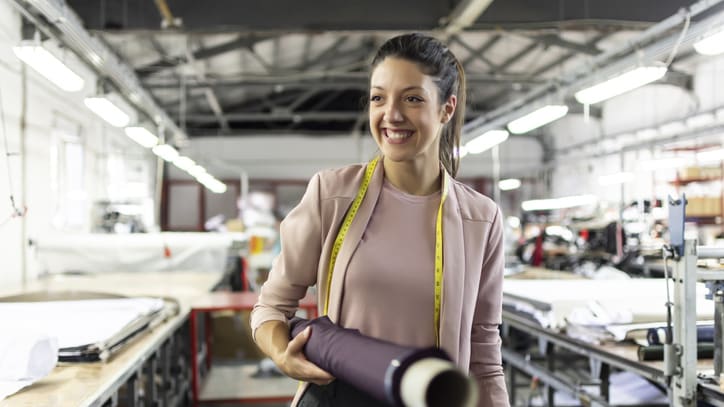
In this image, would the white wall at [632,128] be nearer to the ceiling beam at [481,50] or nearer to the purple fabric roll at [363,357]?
the ceiling beam at [481,50]

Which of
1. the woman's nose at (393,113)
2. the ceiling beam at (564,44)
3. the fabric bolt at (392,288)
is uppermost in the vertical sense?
the ceiling beam at (564,44)

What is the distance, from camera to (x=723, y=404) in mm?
1896

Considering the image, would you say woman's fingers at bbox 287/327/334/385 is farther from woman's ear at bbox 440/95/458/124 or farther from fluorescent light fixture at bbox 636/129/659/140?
fluorescent light fixture at bbox 636/129/659/140

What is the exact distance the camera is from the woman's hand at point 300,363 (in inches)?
36.4

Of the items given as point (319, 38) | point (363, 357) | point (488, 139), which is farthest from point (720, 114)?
point (363, 357)

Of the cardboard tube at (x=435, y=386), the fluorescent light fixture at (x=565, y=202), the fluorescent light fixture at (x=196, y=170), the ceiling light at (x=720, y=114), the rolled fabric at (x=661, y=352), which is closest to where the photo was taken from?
the cardboard tube at (x=435, y=386)

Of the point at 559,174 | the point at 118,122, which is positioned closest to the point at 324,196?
the point at 118,122

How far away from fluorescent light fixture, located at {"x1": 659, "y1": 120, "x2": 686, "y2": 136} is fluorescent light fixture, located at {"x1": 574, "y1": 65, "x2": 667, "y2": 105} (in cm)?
667

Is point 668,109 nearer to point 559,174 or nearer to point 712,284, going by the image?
point 559,174

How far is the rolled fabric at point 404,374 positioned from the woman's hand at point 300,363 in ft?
0.26

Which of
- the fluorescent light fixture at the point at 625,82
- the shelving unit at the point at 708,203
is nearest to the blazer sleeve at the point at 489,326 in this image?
the fluorescent light fixture at the point at 625,82

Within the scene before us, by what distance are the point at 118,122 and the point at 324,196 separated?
457 centimetres

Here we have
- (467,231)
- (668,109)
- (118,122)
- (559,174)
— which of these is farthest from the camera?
(559,174)

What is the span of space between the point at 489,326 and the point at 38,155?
19.0 feet
